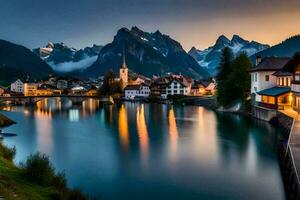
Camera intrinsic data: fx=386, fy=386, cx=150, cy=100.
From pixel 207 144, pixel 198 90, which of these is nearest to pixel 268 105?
pixel 207 144

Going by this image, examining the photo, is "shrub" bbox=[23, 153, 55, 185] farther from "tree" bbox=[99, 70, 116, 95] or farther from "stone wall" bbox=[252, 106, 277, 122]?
"tree" bbox=[99, 70, 116, 95]

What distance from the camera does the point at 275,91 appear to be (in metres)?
53.8

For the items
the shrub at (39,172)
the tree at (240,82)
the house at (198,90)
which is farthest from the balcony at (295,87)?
the house at (198,90)

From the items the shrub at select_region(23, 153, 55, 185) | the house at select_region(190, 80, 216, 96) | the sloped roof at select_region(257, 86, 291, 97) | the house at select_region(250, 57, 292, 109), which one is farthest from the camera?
the house at select_region(190, 80, 216, 96)

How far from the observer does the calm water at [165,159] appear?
2158 centimetres

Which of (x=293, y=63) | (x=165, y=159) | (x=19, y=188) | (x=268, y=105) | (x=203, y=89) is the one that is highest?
(x=293, y=63)

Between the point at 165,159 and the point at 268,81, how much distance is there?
3460 cm

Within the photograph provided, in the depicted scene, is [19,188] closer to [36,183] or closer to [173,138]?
[36,183]

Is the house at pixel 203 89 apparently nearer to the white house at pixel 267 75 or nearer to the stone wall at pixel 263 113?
the white house at pixel 267 75

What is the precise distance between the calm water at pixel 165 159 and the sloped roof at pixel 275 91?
469 cm

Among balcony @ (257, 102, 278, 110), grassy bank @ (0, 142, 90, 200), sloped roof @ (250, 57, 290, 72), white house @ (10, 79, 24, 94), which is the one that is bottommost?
grassy bank @ (0, 142, 90, 200)

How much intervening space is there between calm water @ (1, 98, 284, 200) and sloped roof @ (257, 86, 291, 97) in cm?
469

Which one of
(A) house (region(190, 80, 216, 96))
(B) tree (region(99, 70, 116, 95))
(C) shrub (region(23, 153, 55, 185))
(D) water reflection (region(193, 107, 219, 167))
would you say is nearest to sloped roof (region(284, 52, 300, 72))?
(D) water reflection (region(193, 107, 219, 167))

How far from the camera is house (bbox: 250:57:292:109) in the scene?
54.1 meters
